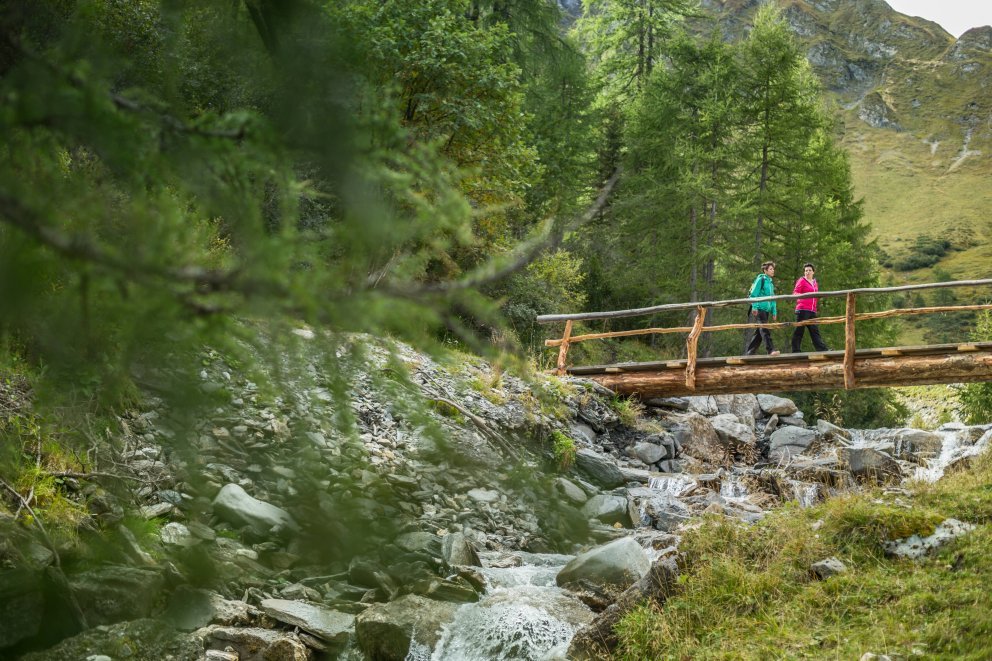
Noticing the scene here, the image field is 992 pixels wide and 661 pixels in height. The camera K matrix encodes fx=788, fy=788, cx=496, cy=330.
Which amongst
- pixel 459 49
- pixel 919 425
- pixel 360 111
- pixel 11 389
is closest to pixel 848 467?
pixel 919 425

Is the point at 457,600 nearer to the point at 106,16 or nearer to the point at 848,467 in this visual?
the point at 106,16

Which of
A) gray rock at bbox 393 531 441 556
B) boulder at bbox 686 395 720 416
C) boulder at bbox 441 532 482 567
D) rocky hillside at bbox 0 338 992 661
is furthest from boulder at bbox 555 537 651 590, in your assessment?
boulder at bbox 686 395 720 416

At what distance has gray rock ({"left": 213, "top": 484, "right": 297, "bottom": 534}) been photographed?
6250 millimetres

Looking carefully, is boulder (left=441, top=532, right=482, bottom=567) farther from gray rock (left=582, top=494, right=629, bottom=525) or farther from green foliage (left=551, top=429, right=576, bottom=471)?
green foliage (left=551, top=429, right=576, bottom=471)

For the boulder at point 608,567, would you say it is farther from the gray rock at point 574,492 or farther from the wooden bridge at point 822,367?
the wooden bridge at point 822,367

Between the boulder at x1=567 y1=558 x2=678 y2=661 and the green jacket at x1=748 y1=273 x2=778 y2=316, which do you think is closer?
the boulder at x1=567 y1=558 x2=678 y2=661

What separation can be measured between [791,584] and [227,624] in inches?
166

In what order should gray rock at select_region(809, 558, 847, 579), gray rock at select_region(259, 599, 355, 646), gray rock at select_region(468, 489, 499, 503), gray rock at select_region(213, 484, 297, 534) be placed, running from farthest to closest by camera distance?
gray rock at select_region(468, 489, 499, 503), gray rock at select_region(213, 484, 297, 534), gray rock at select_region(809, 558, 847, 579), gray rock at select_region(259, 599, 355, 646)

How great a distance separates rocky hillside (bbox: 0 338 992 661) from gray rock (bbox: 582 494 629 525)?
0.03 metres

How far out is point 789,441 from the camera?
13539mm

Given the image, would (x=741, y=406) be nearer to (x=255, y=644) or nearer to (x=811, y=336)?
(x=811, y=336)

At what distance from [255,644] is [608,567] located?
3.31 m

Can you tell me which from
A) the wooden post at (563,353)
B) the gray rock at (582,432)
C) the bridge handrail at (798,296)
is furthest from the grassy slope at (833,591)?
the wooden post at (563,353)

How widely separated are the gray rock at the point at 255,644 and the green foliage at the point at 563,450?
18.5 ft
